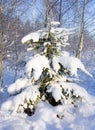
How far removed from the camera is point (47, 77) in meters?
6.76

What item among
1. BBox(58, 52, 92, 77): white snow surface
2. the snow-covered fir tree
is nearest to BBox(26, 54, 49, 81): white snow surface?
the snow-covered fir tree

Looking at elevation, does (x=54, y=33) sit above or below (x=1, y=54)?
above

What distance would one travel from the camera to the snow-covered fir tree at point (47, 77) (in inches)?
254

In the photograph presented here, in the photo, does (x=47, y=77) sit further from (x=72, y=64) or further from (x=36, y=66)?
(x=72, y=64)

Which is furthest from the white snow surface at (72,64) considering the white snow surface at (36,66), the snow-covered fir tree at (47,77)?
the white snow surface at (36,66)

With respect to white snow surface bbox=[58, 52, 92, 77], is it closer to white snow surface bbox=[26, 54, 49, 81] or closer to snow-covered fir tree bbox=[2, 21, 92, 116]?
snow-covered fir tree bbox=[2, 21, 92, 116]

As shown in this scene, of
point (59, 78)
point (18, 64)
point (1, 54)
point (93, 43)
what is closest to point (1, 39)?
point (1, 54)

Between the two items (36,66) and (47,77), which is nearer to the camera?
(36,66)

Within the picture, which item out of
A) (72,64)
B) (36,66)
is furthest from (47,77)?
(72,64)

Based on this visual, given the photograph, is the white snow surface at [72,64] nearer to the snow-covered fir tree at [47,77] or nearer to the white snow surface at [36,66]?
the snow-covered fir tree at [47,77]

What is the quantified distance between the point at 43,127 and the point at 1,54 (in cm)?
470

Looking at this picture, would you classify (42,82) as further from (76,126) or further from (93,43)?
(93,43)

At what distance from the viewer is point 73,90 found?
6.68 m

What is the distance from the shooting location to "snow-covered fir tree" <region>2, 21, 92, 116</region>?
21.1 feet
